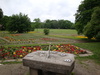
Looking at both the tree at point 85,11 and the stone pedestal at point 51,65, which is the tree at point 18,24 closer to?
the tree at point 85,11

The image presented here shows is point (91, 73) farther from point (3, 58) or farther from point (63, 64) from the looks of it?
point (3, 58)

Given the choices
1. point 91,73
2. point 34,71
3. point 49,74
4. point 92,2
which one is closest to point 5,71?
point 34,71

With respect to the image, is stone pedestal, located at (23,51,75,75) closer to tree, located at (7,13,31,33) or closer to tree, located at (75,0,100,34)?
tree, located at (75,0,100,34)

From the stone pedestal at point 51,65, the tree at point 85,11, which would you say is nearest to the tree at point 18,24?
the tree at point 85,11

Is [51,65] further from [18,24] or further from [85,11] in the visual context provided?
[18,24]

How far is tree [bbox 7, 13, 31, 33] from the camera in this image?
24577 millimetres

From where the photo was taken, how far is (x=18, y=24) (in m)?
25.5

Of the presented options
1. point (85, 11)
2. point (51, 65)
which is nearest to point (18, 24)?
point (85, 11)

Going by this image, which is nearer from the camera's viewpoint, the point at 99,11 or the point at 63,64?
the point at 63,64

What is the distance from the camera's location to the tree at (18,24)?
24.6m

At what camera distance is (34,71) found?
2.68 metres

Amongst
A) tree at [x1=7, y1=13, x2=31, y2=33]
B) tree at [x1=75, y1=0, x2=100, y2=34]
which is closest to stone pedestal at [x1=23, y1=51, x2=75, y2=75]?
tree at [x1=75, y1=0, x2=100, y2=34]

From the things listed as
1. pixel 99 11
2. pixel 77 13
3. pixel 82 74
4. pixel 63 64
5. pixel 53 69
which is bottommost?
pixel 82 74

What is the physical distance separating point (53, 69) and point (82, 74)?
146 centimetres
